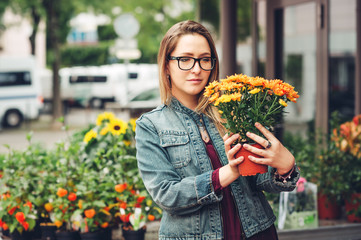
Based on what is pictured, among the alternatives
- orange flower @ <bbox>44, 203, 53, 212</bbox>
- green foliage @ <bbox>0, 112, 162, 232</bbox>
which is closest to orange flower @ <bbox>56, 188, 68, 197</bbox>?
green foliage @ <bbox>0, 112, 162, 232</bbox>

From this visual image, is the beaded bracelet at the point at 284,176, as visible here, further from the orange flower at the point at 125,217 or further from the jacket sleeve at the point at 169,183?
the orange flower at the point at 125,217

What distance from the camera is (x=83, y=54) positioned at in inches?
1497

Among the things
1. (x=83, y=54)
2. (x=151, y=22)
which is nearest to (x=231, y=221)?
(x=151, y=22)

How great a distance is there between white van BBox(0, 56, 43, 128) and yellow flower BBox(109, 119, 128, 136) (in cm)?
1641

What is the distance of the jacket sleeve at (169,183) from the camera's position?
6.32ft

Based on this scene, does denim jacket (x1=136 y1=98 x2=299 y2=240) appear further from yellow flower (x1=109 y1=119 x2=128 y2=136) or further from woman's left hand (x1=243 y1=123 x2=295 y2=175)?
yellow flower (x1=109 y1=119 x2=128 y2=136)

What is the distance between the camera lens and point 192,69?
6.77 ft

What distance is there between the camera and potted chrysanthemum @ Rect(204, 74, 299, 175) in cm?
185

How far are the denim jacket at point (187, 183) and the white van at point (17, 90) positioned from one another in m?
18.6

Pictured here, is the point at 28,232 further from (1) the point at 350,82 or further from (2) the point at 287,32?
(1) the point at 350,82

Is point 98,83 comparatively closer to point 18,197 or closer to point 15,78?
point 15,78

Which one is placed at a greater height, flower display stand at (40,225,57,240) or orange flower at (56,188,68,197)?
orange flower at (56,188,68,197)

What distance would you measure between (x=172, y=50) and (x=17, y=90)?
19322 millimetres

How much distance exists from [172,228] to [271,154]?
516 mm
